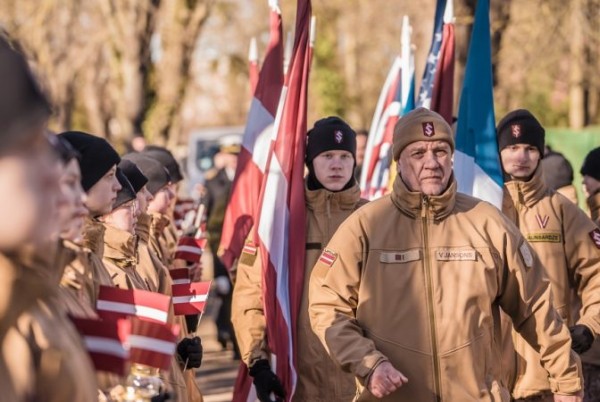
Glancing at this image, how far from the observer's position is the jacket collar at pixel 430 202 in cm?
583

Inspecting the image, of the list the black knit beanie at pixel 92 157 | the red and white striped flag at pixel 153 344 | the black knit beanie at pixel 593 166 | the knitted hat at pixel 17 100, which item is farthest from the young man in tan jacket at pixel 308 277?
the knitted hat at pixel 17 100

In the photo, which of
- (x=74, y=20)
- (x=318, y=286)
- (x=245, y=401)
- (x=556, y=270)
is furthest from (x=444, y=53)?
(x=74, y=20)

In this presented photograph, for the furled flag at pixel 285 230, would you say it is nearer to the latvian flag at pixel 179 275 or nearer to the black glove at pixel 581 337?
the latvian flag at pixel 179 275

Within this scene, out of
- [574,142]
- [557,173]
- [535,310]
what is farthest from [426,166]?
[574,142]

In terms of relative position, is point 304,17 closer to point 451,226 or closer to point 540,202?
point 540,202

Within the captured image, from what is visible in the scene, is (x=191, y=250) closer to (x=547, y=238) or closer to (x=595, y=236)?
(x=547, y=238)

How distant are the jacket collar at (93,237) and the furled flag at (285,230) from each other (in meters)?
2.17

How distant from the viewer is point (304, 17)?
8.16 meters

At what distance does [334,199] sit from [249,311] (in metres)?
0.81

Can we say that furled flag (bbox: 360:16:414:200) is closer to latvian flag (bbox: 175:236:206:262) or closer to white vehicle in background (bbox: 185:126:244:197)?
latvian flag (bbox: 175:236:206:262)

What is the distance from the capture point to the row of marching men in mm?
2885

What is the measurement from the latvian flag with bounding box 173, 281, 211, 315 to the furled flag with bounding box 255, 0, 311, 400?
0.76 meters

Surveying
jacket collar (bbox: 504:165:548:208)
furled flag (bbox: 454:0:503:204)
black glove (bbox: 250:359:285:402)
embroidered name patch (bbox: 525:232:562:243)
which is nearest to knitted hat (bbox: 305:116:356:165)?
furled flag (bbox: 454:0:503:204)

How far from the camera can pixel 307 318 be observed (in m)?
7.30
